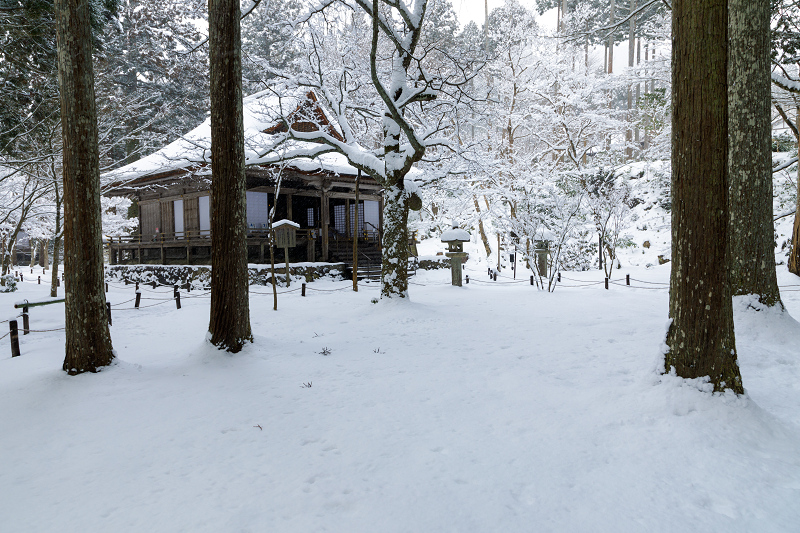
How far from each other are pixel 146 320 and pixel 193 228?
8.62m

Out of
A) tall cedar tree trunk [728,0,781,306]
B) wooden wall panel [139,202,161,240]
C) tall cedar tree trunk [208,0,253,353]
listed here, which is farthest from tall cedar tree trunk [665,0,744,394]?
wooden wall panel [139,202,161,240]

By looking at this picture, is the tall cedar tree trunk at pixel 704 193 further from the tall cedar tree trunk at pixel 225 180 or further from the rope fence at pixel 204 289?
the rope fence at pixel 204 289

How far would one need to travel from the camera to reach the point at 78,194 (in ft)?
16.7

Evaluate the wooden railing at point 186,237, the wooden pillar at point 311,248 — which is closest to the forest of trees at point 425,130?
the wooden railing at point 186,237

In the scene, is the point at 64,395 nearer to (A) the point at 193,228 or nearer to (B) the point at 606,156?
(A) the point at 193,228

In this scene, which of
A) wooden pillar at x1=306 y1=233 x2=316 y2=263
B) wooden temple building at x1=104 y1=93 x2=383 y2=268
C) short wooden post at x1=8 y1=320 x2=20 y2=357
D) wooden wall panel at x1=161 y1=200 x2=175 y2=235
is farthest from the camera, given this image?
wooden wall panel at x1=161 y1=200 x2=175 y2=235

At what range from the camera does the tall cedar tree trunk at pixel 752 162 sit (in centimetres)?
595

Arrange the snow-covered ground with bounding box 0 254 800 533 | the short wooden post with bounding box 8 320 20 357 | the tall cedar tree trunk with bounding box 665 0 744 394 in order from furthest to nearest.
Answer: the short wooden post with bounding box 8 320 20 357 → the tall cedar tree trunk with bounding box 665 0 744 394 → the snow-covered ground with bounding box 0 254 800 533

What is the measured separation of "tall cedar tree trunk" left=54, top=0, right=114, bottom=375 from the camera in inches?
201

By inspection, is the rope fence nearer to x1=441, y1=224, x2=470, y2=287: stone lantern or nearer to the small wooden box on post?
x1=441, y1=224, x2=470, y2=287: stone lantern

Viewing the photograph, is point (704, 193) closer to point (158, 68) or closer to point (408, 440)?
point (408, 440)

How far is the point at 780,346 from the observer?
541cm

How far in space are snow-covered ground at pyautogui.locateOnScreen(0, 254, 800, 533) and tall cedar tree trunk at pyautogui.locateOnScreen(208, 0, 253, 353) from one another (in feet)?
1.81

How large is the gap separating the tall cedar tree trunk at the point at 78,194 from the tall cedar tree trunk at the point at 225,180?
52.5 inches
